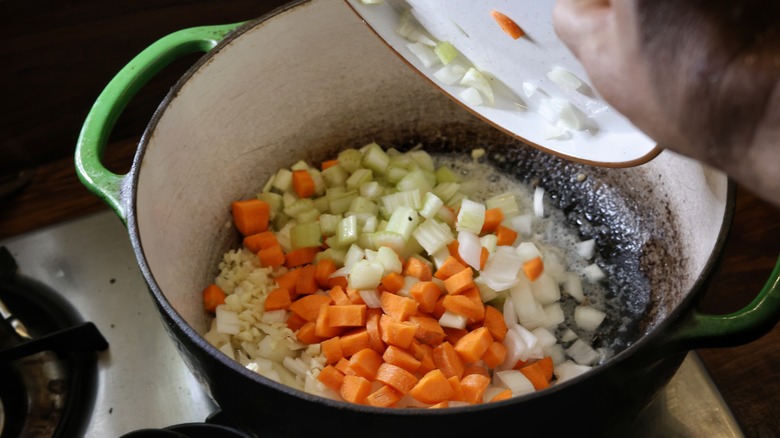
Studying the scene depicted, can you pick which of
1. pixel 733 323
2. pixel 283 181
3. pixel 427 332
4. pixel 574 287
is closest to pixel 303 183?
pixel 283 181

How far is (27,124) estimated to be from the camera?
4.56 ft

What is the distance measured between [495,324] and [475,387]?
125 millimetres

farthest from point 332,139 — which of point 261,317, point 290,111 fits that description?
point 261,317

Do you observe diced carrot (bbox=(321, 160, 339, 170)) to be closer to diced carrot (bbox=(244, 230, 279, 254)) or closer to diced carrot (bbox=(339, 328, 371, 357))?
diced carrot (bbox=(244, 230, 279, 254))

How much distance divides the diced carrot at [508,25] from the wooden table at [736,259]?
13.4 inches

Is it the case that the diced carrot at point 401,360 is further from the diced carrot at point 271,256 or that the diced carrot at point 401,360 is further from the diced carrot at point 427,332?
the diced carrot at point 271,256

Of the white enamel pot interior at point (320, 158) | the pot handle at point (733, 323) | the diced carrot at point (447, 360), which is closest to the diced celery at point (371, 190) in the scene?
the white enamel pot interior at point (320, 158)

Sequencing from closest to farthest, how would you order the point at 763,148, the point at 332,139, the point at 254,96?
the point at 763,148 < the point at 254,96 < the point at 332,139

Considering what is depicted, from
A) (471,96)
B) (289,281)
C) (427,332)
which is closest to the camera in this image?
(471,96)

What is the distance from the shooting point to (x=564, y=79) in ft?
2.54

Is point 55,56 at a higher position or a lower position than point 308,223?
higher

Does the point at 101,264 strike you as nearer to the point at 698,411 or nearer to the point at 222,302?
the point at 222,302

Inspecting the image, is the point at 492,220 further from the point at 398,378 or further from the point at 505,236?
the point at 398,378

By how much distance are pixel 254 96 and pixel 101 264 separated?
1.24 ft
